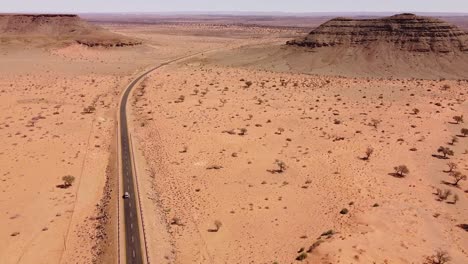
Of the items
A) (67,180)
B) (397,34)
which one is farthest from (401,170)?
(397,34)

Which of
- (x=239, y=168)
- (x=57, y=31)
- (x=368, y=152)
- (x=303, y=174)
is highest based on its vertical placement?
(x=57, y=31)

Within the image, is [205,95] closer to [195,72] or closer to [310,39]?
[195,72]

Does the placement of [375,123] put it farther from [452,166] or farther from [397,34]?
[397,34]

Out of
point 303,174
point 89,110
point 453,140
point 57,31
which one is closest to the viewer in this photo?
point 303,174

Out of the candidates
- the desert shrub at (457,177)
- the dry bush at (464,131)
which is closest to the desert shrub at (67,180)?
the desert shrub at (457,177)

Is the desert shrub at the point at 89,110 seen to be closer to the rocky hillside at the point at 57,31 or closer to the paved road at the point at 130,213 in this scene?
the paved road at the point at 130,213

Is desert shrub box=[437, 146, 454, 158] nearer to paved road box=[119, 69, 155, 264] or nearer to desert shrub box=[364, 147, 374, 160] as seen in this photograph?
desert shrub box=[364, 147, 374, 160]
